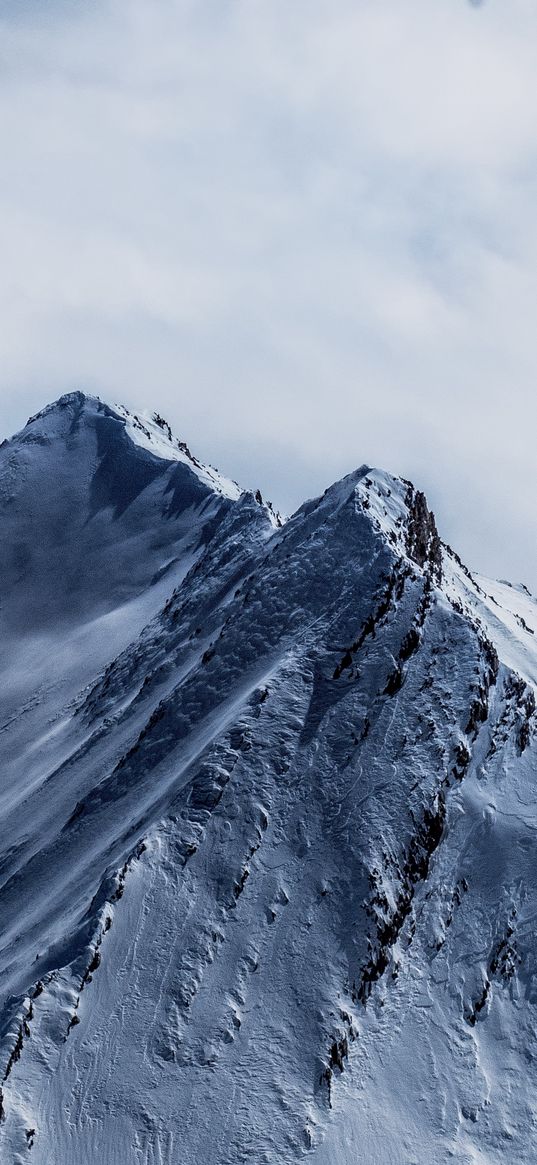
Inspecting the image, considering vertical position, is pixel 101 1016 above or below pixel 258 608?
below

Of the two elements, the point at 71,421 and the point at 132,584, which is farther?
the point at 71,421

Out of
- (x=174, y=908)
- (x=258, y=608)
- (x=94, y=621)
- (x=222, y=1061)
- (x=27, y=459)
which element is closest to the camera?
(x=222, y=1061)

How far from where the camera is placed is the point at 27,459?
5153 inches

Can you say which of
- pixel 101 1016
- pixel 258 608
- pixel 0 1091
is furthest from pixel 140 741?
pixel 0 1091

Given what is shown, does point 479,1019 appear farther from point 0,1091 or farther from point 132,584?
point 132,584

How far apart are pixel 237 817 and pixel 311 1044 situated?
1205 cm

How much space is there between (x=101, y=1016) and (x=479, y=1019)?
18745mm

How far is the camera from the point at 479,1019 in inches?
2453

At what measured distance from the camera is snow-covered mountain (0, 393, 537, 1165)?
184 feet

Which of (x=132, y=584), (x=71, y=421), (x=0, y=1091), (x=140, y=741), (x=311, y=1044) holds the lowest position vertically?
(x=0, y=1091)

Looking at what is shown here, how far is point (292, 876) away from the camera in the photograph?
211ft

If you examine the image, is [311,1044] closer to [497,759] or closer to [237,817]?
[237,817]

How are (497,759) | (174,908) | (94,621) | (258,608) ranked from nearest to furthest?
(174,908)
(497,759)
(258,608)
(94,621)

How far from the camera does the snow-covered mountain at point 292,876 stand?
184ft
